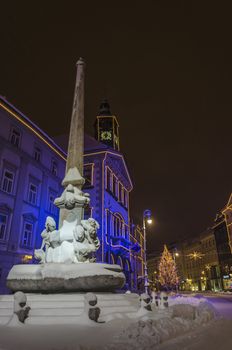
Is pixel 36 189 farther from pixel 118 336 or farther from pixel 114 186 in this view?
pixel 118 336

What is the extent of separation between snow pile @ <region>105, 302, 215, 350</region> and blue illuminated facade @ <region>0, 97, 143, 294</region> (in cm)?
1496

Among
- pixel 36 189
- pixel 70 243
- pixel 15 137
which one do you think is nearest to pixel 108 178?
pixel 36 189

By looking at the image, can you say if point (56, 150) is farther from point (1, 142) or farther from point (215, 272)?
point (215, 272)

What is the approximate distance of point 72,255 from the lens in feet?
29.3

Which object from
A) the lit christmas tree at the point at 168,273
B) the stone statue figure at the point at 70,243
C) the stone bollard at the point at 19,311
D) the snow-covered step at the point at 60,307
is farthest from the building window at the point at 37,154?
the lit christmas tree at the point at 168,273

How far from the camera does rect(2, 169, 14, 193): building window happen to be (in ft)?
68.7

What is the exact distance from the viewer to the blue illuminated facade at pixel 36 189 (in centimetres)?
2055

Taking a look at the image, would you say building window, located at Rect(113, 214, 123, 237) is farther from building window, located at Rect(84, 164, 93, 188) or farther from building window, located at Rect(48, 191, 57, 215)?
building window, located at Rect(48, 191, 57, 215)

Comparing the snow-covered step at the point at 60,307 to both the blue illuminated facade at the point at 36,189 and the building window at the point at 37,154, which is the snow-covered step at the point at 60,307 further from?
the building window at the point at 37,154

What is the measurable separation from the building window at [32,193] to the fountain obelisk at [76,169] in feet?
41.4

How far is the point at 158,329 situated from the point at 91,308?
1.56 metres

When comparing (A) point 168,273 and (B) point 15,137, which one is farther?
(A) point 168,273

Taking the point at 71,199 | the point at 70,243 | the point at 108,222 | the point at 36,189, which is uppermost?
the point at 36,189

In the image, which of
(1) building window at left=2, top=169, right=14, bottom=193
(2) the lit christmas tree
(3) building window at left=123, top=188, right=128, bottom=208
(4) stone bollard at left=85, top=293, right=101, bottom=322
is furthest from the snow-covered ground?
(2) the lit christmas tree
